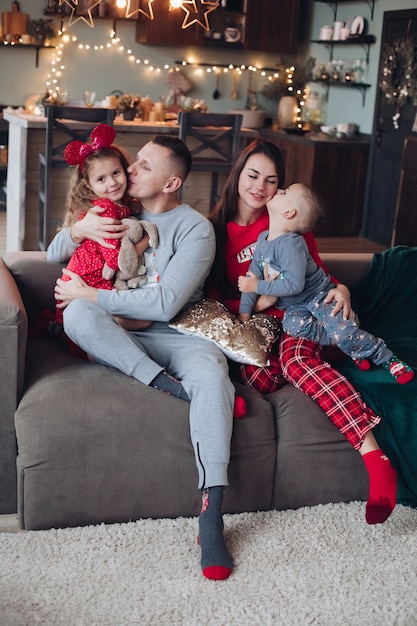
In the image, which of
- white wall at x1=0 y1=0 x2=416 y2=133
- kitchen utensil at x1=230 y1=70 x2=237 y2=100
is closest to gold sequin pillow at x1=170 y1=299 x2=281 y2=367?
white wall at x1=0 y1=0 x2=416 y2=133

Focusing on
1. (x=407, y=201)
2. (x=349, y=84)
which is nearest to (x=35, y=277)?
(x=407, y=201)

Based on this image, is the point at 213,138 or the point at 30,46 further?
the point at 30,46

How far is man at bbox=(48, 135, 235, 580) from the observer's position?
2184mm

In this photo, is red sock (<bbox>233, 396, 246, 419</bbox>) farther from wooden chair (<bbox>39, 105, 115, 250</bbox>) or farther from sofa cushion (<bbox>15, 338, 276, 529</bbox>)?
wooden chair (<bbox>39, 105, 115, 250</bbox>)

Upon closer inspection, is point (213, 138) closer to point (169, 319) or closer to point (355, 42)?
point (355, 42)

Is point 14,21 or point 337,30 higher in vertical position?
point 337,30

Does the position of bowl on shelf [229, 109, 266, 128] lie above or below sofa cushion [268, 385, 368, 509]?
above

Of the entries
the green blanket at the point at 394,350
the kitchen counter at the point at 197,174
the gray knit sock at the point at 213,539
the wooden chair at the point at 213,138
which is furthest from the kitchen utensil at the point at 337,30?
the gray knit sock at the point at 213,539

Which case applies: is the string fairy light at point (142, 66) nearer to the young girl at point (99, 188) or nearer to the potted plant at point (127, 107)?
the potted plant at point (127, 107)

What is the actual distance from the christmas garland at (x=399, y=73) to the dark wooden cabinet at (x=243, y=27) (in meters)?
1.49

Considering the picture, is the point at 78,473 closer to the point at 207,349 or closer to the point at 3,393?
the point at 3,393

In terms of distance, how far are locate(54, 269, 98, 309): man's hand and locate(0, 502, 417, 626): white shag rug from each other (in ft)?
2.28

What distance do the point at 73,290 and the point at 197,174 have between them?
3.28m

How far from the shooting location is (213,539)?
83.6 inches
